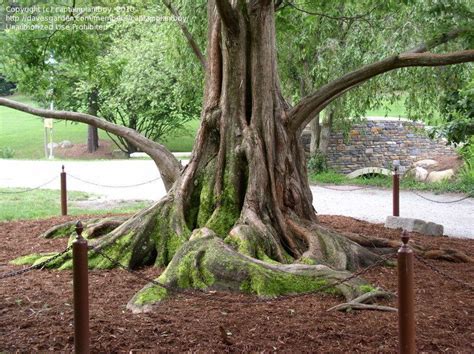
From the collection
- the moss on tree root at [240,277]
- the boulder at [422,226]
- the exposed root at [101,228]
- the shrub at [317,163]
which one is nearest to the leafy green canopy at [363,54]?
the shrub at [317,163]

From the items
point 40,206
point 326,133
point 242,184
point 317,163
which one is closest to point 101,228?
point 242,184

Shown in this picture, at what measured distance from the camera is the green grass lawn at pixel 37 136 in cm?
4144

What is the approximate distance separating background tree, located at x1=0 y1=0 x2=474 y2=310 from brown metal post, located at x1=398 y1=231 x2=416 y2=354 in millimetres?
2879

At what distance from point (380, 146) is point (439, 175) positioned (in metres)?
4.08

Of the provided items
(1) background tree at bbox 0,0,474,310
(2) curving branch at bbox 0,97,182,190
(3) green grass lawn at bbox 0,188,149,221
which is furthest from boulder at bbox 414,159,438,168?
(2) curving branch at bbox 0,97,182,190

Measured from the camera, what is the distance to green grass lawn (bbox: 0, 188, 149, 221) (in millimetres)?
14819

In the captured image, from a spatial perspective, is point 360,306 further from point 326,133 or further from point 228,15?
point 326,133

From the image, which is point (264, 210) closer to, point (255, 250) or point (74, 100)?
point (255, 250)

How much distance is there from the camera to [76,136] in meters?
47.7

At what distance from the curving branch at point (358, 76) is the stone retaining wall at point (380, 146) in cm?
1630

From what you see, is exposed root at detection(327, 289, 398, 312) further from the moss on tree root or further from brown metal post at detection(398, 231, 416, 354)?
brown metal post at detection(398, 231, 416, 354)

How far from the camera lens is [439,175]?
2214 cm

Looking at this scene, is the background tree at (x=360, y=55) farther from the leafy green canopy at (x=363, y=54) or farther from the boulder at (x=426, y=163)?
the boulder at (x=426, y=163)

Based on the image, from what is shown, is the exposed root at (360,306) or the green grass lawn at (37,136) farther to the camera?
the green grass lawn at (37,136)
